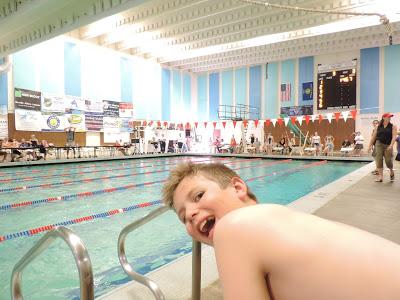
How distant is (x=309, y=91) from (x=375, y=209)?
54.3 ft

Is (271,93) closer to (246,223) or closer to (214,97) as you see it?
(214,97)

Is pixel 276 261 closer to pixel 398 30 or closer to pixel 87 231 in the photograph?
pixel 87 231

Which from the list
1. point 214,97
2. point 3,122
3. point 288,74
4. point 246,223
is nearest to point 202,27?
point 288,74

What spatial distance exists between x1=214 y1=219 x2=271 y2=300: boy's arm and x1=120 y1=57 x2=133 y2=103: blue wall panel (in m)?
19.1

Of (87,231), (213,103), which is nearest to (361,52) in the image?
(213,103)

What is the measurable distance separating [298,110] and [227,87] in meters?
5.59

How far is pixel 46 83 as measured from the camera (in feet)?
50.2

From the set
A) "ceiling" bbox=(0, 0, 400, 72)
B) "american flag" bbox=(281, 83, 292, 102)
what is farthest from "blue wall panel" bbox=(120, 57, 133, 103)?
"american flag" bbox=(281, 83, 292, 102)

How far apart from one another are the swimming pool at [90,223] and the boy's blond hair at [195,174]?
5.72 ft

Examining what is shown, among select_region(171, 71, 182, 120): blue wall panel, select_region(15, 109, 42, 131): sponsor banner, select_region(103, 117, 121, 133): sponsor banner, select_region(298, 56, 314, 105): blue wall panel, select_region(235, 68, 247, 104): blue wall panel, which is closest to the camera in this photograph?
select_region(15, 109, 42, 131): sponsor banner

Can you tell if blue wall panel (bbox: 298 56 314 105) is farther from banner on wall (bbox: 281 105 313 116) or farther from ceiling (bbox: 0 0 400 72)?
ceiling (bbox: 0 0 400 72)

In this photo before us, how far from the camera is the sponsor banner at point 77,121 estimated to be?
16.1 meters

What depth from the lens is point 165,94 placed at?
21766mm

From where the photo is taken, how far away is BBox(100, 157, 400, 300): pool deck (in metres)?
1.89
